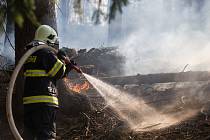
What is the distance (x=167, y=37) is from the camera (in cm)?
1789

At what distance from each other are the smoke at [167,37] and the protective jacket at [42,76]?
6917 millimetres

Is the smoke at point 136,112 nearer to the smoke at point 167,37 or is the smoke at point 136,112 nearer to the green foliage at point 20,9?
the green foliage at point 20,9

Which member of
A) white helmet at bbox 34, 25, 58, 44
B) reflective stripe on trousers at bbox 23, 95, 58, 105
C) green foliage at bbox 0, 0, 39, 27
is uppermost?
white helmet at bbox 34, 25, 58, 44

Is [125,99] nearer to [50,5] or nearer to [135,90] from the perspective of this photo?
[135,90]

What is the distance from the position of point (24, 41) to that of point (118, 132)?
225 centimetres

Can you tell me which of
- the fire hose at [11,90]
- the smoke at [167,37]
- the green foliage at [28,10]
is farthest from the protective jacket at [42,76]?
the smoke at [167,37]

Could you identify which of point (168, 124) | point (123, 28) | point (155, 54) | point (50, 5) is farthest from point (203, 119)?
point (123, 28)

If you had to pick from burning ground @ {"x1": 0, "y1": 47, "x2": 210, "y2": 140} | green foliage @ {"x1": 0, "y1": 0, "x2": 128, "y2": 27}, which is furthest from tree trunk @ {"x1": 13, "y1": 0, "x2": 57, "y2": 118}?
green foliage @ {"x1": 0, "y1": 0, "x2": 128, "y2": 27}

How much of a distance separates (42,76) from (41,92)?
0.71 ft

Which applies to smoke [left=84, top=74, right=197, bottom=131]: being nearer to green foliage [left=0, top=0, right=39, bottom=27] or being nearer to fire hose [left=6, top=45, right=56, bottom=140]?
fire hose [left=6, top=45, right=56, bottom=140]

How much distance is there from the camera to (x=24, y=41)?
662 centimetres

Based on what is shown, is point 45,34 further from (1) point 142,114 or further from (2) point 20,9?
(1) point 142,114

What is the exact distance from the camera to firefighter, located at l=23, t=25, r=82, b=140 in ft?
16.4

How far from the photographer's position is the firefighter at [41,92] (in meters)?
4.98
